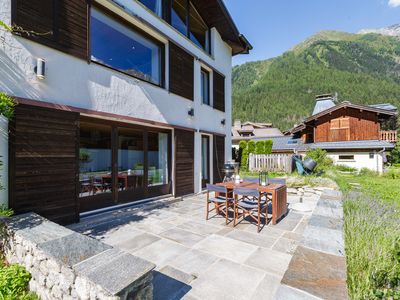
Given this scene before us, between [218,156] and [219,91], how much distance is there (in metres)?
3.06

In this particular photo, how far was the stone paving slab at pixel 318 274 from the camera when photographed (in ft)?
5.92

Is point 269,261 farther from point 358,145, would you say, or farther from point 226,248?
point 358,145

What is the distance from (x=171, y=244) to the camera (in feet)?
11.9

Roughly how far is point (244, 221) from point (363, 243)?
2360mm

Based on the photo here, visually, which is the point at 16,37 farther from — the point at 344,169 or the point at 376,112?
the point at 376,112

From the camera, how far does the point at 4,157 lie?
3584 millimetres

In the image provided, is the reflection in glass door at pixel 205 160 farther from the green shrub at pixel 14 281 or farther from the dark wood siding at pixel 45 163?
the green shrub at pixel 14 281

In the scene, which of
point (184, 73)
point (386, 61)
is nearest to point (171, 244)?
point (184, 73)

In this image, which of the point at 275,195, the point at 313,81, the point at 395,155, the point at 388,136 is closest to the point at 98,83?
the point at 275,195

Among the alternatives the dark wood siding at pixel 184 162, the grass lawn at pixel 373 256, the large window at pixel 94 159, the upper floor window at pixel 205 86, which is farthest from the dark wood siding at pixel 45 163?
the upper floor window at pixel 205 86

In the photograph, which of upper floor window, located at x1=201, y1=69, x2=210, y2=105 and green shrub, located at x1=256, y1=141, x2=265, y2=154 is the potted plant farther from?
green shrub, located at x1=256, y1=141, x2=265, y2=154

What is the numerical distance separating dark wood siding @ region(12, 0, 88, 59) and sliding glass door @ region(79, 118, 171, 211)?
1.60 meters

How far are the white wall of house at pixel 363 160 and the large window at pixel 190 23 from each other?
51.8ft

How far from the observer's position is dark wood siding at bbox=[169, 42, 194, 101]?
283 inches
